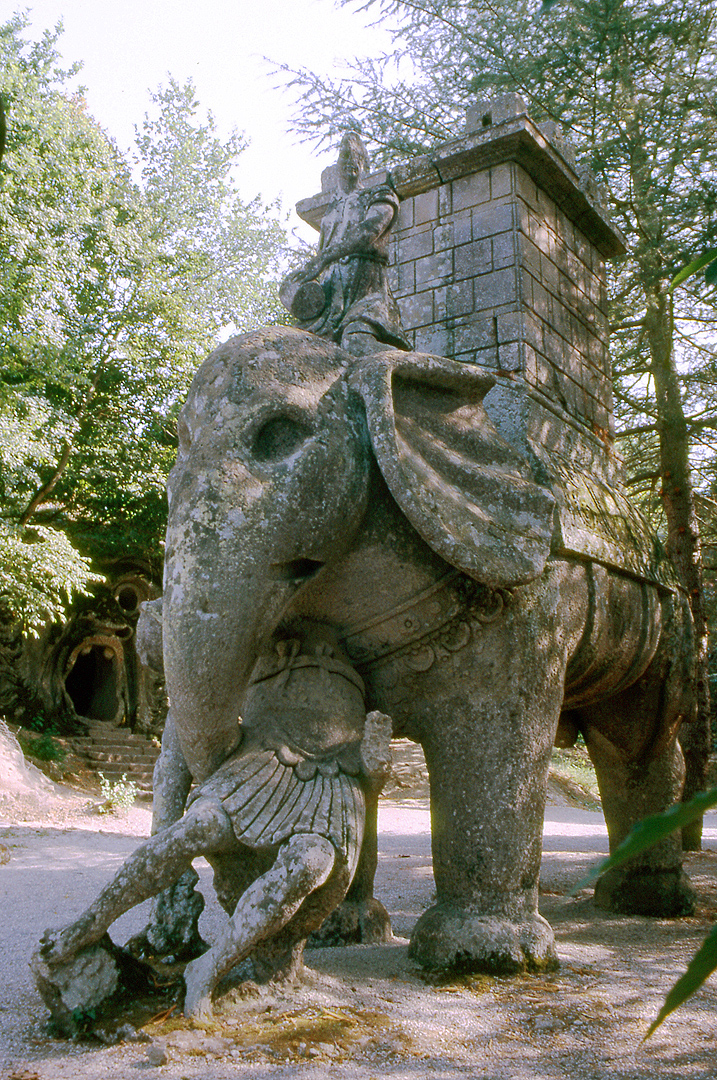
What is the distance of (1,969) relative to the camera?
9.15 ft

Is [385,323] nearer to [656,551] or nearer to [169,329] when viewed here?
[656,551]

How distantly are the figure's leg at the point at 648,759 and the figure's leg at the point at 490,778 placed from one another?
50.0 inches

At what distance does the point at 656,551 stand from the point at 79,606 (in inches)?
486

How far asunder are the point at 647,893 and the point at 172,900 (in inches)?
97.3

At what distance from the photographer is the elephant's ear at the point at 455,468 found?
256 cm

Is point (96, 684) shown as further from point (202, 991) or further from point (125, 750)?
point (202, 991)

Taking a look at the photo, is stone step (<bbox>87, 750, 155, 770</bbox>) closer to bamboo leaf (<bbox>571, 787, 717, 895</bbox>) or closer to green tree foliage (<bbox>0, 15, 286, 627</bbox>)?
green tree foliage (<bbox>0, 15, 286, 627</bbox>)

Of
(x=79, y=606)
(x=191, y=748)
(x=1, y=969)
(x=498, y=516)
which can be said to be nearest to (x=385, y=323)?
(x=498, y=516)

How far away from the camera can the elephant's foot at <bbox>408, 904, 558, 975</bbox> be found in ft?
8.46

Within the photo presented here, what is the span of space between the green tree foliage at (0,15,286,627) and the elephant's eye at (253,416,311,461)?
800cm

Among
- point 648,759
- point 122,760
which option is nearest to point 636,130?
point 648,759

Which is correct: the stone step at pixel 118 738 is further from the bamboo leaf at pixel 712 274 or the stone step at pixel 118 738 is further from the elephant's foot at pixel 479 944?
the bamboo leaf at pixel 712 274

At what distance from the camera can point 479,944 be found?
8.48ft

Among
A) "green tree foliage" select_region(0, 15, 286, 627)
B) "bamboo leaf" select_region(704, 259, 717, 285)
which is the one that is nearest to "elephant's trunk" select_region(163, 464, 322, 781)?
"bamboo leaf" select_region(704, 259, 717, 285)
